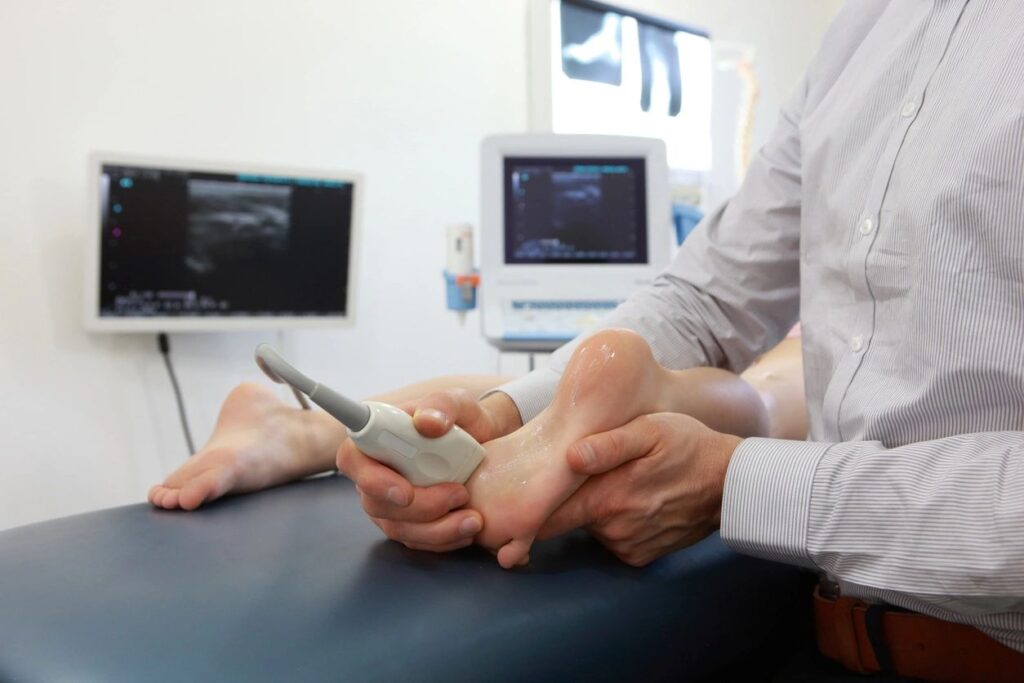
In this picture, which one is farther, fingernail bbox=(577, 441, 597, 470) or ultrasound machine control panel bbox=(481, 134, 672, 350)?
ultrasound machine control panel bbox=(481, 134, 672, 350)

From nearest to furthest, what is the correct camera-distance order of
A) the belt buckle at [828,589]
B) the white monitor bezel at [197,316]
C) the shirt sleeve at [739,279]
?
the belt buckle at [828,589], the shirt sleeve at [739,279], the white monitor bezel at [197,316]

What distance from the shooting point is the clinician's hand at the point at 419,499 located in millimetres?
684

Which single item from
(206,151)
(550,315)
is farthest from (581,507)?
(206,151)

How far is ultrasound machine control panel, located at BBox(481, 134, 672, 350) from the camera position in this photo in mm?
2027

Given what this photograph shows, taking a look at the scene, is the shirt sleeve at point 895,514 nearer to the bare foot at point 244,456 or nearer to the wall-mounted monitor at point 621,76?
the bare foot at point 244,456

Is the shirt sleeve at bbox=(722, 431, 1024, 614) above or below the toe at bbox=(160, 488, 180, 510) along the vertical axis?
above

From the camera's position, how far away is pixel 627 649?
2.14ft

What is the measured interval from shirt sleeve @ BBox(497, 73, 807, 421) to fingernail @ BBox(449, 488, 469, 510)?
394 millimetres

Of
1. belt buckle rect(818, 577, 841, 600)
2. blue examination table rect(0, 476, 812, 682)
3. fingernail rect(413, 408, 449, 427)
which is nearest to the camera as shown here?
blue examination table rect(0, 476, 812, 682)

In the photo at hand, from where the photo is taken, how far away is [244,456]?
104 centimetres

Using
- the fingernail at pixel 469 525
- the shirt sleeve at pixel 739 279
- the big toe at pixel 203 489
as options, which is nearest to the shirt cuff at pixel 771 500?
the fingernail at pixel 469 525

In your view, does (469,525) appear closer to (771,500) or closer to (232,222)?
(771,500)

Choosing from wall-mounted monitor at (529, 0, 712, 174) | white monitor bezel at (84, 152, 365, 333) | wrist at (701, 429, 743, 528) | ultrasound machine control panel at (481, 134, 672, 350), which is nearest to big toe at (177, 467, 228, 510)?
wrist at (701, 429, 743, 528)

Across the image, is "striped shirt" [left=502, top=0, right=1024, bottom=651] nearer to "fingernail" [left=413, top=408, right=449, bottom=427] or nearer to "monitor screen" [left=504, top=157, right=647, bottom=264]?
"fingernail" [left=413, top=408, right=449, bottom=427]
